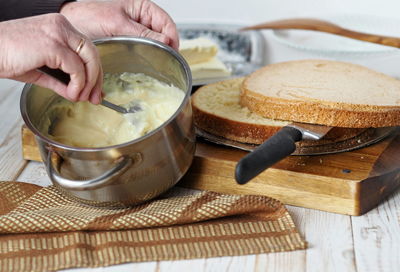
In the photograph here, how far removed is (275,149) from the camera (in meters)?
1.39

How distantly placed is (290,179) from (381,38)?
83 centimetres

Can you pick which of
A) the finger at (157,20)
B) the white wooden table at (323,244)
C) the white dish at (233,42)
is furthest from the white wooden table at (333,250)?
the white dish at (233,42)

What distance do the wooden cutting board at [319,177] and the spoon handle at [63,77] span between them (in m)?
0.24

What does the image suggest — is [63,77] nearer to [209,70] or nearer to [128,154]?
[128,154]

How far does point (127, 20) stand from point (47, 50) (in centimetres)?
40

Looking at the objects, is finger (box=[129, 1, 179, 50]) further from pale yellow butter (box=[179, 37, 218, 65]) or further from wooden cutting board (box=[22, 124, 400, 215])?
pale yellow butter (box=[179, 37, 218, 65])

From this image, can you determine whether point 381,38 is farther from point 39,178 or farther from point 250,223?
point 39,178

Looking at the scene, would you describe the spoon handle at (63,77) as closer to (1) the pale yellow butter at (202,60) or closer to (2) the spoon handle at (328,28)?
(1) the pale yellow butter at (202,60)

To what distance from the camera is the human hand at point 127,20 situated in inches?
65.6

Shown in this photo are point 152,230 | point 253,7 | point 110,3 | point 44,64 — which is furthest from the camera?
point 253,7

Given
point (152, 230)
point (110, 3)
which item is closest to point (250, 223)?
point (152, 230)

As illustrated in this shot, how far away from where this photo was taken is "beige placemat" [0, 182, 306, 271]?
136 cm

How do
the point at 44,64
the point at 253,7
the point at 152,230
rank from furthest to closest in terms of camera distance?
1. the point at 253,7
2. the point at 152,230
3. the point at 44,64

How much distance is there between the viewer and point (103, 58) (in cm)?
163
